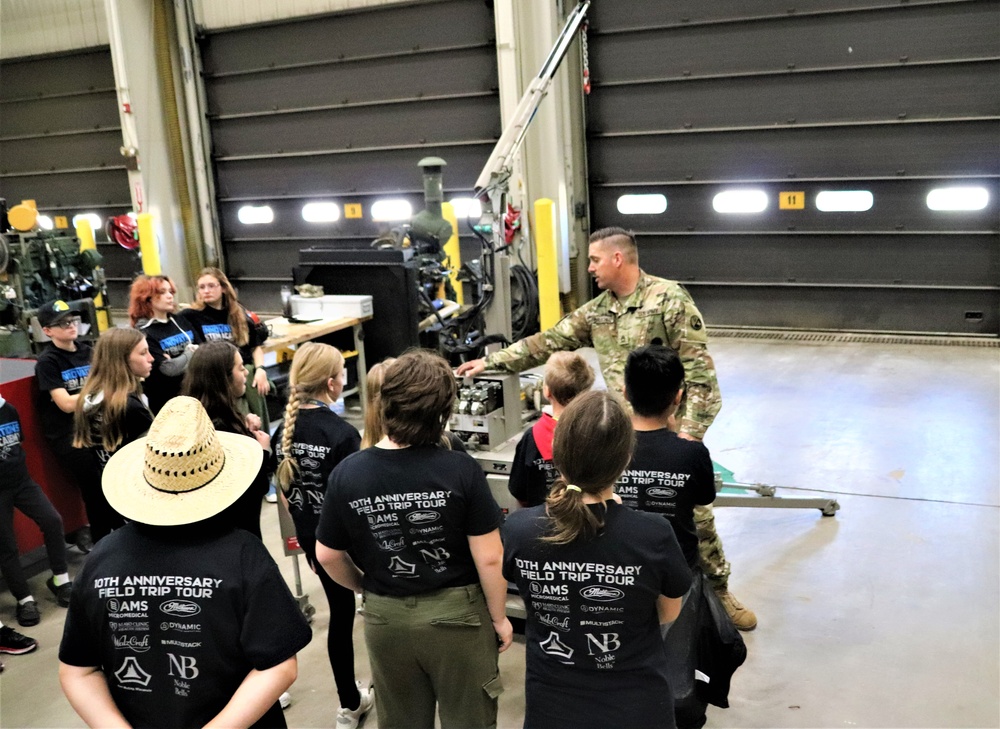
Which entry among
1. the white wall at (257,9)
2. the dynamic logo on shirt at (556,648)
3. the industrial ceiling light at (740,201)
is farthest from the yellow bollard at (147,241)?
the dynamic logo on shirt at (556,648)

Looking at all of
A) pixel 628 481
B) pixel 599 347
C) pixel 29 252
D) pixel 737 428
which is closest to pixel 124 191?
pixel 29 252

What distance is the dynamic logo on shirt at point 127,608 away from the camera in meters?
1.70

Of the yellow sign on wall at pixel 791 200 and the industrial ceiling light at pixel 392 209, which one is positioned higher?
the industrial ceiling light at pixel 392 209

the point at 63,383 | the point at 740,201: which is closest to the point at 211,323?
the point at 63,383

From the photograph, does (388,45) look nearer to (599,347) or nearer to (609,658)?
(599,347)

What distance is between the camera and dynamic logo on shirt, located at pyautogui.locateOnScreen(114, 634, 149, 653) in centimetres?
173

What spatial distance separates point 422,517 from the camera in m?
2.24

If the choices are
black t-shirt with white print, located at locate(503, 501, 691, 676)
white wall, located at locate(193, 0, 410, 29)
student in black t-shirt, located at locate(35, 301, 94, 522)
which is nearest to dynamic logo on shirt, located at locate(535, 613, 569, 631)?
black t-shirt with white print, located at locate(503, 501, 691, 676)

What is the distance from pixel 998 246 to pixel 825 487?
177 inches

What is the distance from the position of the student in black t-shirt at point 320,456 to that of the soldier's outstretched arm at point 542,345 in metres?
0.89

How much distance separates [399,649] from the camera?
90.8 inches

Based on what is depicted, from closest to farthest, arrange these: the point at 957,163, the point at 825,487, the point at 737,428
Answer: the point at 825,487 → the point at 737,428 → the point at 957,163

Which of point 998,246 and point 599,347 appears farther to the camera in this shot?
point 998,246

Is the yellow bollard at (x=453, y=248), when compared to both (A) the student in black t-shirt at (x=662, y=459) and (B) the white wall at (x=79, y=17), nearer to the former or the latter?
(B) the white wall at (x=79, y=17)
